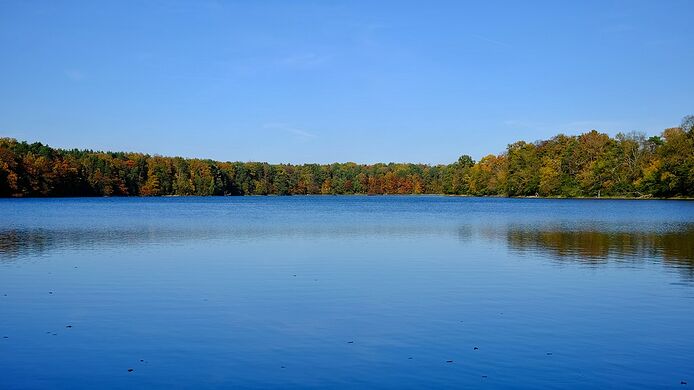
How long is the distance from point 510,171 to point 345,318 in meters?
141

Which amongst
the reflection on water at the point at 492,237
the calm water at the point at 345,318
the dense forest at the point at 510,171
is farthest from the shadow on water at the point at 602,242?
the dense forest at the point at 510,171

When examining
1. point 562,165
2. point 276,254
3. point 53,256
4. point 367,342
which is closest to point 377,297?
point 367,342

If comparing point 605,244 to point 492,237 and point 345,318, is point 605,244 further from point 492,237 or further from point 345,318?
point 345,318

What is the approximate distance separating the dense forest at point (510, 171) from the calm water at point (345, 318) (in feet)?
299

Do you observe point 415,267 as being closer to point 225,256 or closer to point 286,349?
point 225,256

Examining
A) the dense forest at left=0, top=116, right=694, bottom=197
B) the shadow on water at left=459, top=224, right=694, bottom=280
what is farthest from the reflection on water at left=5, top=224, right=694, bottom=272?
the dense forest at left=0, top=116, right=694, bottom=197

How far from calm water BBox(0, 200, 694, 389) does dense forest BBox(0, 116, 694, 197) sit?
299ft

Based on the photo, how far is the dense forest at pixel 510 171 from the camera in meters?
111

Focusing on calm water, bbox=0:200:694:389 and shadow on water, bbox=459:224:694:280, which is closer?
calm water, bbox=0:200:694:389

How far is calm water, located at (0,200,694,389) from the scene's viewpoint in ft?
34.1

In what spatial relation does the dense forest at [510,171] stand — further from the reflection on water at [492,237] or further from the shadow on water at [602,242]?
the reflection on water at [492,237]

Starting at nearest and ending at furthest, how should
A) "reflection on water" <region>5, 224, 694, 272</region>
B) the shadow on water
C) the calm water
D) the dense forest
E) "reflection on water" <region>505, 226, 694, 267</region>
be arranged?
the calm water < the shadow on water < "reflection on water" <region>505, 226, 694, 267</region> < "reflection on water" <region>5, 224, 694, 272</region> < the dense forest

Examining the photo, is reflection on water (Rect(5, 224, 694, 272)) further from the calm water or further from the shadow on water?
the calm water

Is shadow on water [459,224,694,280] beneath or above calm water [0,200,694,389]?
above
